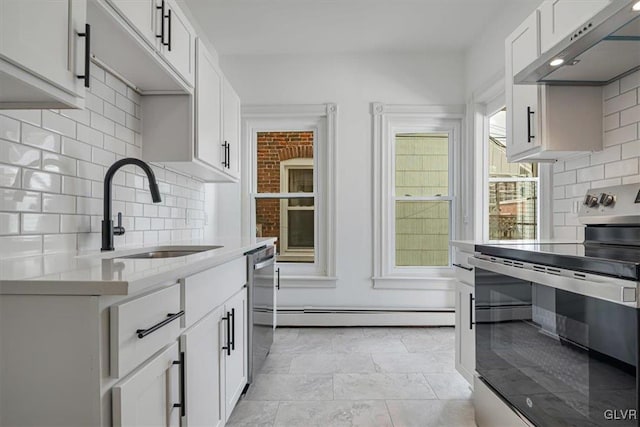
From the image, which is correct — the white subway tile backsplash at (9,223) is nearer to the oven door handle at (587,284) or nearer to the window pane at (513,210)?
the oven door handle at (587,284)

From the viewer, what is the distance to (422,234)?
3.79 metres

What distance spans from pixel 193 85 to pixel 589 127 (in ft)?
7.19

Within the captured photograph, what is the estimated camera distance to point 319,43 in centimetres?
347

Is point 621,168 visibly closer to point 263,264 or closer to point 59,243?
point 263,264

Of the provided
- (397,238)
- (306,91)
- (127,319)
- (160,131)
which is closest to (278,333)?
(397,238)

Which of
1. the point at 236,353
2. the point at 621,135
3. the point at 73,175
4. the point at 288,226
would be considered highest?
the point at 621,135

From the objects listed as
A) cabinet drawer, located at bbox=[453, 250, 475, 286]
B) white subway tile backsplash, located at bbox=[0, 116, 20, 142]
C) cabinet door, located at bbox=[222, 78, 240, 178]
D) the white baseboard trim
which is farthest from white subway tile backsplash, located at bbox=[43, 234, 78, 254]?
the white baseboard trim

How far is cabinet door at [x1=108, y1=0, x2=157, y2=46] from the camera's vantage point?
137 centimetres

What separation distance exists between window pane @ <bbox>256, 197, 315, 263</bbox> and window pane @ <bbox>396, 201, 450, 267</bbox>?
0.91 metres

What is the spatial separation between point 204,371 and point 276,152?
8.87ft

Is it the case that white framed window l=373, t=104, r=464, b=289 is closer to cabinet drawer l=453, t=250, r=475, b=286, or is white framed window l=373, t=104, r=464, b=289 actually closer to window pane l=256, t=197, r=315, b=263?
window pane l=256, t=197, r=315, b=263

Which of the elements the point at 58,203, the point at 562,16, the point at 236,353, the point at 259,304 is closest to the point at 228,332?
the point at 236,353

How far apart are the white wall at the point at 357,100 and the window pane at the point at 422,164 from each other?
35cm

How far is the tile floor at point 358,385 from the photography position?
1975 mm
